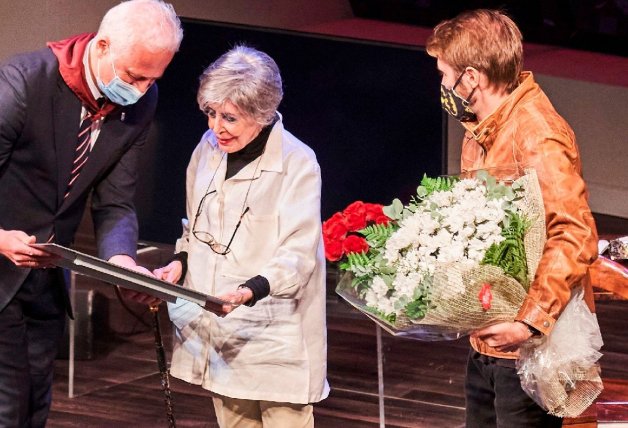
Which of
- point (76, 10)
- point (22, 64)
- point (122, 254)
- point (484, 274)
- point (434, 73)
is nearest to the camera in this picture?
point (484, 274)

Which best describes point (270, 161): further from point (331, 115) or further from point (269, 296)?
point (331, 115)

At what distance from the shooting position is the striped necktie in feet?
11.6

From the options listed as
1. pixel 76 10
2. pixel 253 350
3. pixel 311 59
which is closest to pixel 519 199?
pixel 253 350

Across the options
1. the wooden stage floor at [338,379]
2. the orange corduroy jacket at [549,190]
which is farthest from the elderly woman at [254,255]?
the wooden stage floor at [338,379]

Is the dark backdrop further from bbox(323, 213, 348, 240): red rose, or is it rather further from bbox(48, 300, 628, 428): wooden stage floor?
bbox(323, 213, 348, 240): red rose

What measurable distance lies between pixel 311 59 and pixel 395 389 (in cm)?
158

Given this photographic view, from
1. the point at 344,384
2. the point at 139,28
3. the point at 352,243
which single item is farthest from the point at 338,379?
the point at 139,28

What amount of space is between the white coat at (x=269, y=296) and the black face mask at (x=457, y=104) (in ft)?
Answer: 2.11

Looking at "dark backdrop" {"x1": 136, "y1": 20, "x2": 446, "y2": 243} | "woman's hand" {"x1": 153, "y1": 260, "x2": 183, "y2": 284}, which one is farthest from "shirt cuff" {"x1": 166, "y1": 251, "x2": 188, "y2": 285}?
"dark backdrop" {"x1": 136, "y1": 20, "x2": 446, "y2": 243}

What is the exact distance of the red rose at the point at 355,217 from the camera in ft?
12.8

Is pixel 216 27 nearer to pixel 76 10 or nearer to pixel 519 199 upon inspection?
pixel 76 10

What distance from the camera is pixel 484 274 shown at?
112 inches

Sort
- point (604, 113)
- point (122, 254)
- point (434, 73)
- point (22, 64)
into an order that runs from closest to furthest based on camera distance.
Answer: point (22, 64) → point (122, 254) → point (434, 73) → point (604, 113)

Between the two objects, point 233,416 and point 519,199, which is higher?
point 519,199
